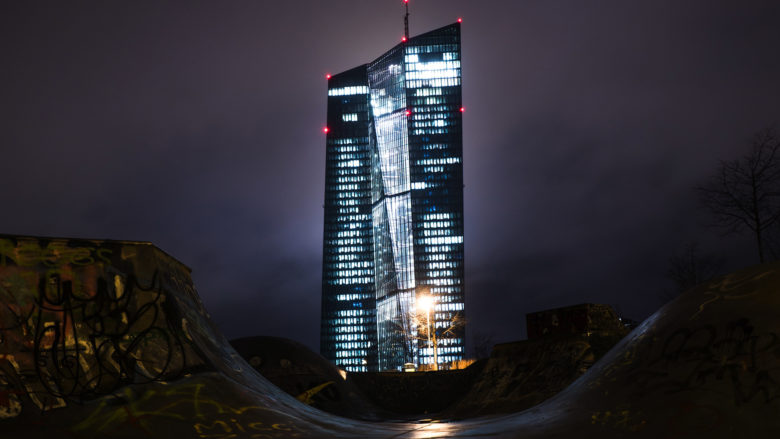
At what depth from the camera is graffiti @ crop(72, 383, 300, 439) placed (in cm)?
712

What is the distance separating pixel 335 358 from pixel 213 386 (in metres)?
184

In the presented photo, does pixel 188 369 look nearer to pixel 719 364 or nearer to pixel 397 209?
pixel 719 364

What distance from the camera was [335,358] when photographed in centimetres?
18612

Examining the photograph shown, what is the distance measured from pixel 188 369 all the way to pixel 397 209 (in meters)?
142


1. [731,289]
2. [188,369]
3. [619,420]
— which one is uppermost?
[731,289]

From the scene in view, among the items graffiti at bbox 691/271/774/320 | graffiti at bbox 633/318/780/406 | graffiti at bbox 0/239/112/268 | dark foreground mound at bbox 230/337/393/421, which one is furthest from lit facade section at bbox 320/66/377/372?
graffiti at bbox 633/318/780/406

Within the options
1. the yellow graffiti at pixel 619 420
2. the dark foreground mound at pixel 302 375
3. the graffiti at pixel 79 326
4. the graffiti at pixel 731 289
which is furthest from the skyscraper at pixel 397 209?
the graffiti at pixel 79 326

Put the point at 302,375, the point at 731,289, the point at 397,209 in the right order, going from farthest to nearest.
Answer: the point at 397,209
the point at 302,375
the point at 731,289

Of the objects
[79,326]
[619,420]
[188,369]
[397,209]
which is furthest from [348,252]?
[619,420]

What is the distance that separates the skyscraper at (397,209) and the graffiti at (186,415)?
12349 cm

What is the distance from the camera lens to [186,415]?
755cm

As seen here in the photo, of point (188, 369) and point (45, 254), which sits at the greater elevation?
point (45, 254)

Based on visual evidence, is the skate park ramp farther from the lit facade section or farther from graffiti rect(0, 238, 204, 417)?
the lit facade section

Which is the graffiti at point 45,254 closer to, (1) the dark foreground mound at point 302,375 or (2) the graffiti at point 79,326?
(2) the graffiti at point 79,326
